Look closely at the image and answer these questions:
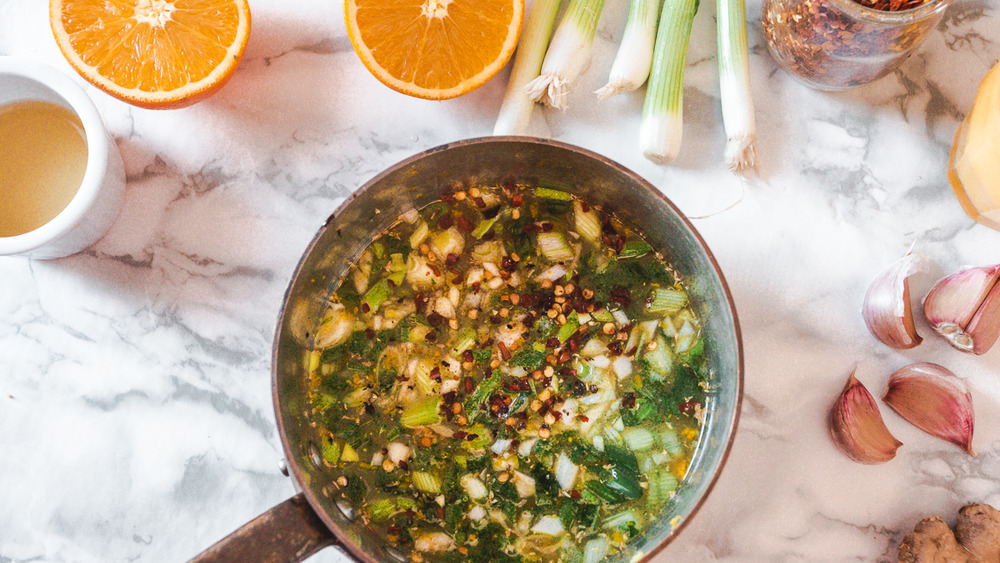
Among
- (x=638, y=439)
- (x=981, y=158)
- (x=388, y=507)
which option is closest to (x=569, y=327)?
(x=638, y=439)

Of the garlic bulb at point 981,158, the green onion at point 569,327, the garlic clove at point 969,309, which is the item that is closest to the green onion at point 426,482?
the green onion at point 569,327

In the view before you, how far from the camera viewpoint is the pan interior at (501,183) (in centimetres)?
106

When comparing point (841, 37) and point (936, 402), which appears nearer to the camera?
point (841, 37)

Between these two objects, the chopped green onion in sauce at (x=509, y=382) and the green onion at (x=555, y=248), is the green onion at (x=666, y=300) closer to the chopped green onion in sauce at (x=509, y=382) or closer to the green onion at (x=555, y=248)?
the chopped green onion in sauce at (x=509, y=382)

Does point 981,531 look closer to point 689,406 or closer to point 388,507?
point 689,406

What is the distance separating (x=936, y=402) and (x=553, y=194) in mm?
799

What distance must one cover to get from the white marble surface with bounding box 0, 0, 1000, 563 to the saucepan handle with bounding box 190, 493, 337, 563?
350 mm

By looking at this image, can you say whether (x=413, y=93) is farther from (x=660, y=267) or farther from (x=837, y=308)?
(x=837, y=308)

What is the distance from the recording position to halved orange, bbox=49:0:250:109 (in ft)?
3.87

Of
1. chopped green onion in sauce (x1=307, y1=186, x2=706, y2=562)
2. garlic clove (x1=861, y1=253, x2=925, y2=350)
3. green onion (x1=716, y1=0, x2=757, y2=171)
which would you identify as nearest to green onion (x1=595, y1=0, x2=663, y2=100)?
green onion (x1=716, y1=0, x2=757, y2=171)

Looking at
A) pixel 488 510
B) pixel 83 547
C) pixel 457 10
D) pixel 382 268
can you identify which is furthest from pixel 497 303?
pixel 83 547

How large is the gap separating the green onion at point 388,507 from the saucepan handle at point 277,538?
242 mm

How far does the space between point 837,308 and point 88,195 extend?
1344 millimetres

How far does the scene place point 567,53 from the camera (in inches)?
49.4
